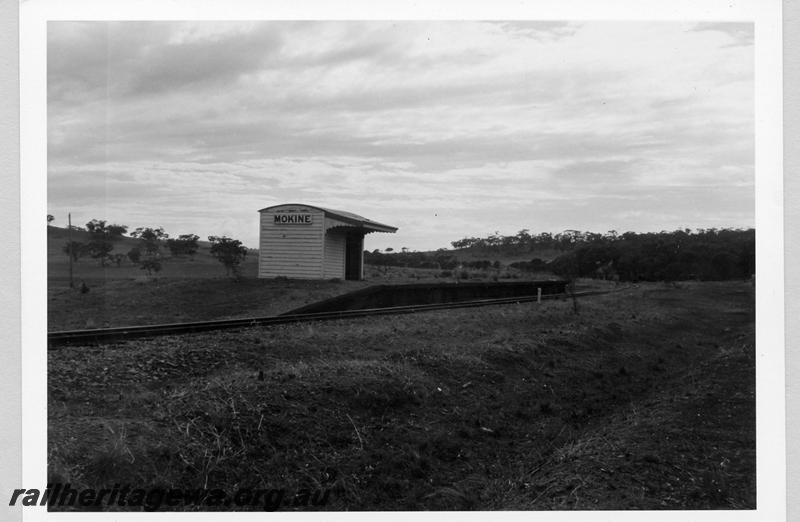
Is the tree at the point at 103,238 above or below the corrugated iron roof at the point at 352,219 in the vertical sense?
below

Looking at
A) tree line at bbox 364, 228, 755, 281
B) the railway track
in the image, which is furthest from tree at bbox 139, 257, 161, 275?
the railway track

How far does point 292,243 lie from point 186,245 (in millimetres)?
5027

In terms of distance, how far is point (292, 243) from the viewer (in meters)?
22.1

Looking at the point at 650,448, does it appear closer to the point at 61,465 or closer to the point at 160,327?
the point at 61,465

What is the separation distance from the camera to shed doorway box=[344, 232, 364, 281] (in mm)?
24047

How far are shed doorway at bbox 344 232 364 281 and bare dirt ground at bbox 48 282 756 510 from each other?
12.7 meters

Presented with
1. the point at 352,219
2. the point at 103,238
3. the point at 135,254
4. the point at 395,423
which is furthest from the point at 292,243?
the point at 395,423

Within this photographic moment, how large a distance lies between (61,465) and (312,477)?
223 centimetres

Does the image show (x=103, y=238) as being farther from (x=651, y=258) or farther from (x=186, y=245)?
(x=651, y=258)

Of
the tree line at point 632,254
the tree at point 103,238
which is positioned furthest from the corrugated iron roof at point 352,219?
the tree at point 103,238

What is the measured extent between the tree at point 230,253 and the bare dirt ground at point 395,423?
42.3 ft

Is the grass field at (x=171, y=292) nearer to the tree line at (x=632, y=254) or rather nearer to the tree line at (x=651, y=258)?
the tree line at (x=632, y=254)

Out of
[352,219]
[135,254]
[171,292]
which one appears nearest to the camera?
[171,292]

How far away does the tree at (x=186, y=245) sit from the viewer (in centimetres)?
2394
